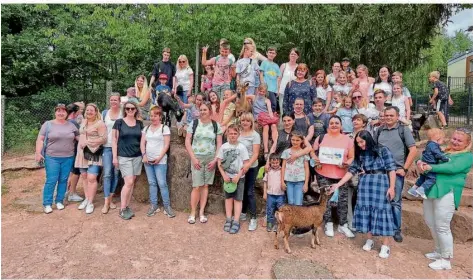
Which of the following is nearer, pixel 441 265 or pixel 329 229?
pixel 441 265

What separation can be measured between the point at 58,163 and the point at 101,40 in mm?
9148

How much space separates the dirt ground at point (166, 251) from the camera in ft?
13.5

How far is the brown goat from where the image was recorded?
4.45 m

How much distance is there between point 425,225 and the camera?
5.21 meters

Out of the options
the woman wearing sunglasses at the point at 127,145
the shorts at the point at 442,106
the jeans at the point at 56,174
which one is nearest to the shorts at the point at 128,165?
the woman wearing sunglasses at the point at 127,145

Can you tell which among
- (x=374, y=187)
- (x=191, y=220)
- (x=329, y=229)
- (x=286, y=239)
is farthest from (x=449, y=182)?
(x=191, y=220)

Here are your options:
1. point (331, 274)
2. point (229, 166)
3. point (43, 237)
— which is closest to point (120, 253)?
point (43, 237)

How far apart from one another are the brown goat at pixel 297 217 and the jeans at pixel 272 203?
47cm

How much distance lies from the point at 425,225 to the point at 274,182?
2.34m

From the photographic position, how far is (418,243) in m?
5.00

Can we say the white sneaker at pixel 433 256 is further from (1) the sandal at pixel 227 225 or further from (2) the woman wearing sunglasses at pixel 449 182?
(1) the sandal at pixel 227 225

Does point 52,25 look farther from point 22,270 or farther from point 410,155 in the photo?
point 410,155

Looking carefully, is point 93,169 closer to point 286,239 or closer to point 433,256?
point 286,239

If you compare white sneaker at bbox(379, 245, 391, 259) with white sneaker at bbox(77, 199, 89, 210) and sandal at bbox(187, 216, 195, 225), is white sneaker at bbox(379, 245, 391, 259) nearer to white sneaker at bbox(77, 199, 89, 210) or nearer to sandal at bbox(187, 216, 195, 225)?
sandal at bbox(187, 216, 195, 225)
